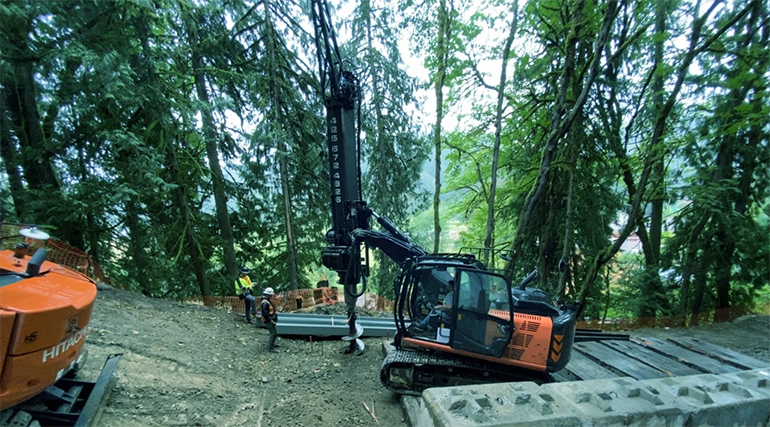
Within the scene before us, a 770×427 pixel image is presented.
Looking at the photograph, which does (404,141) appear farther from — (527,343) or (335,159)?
(527,343)

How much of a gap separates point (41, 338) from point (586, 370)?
6.42m

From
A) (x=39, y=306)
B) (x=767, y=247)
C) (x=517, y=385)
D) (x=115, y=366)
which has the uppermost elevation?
(x=767, y=247)

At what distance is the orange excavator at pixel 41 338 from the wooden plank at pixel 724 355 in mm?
8019

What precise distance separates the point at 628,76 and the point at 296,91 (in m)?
→ 10.1

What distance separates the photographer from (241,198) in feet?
42.5

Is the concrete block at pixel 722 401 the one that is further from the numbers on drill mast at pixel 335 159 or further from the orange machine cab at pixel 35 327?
the numbers on drill mast at pixel 335 159

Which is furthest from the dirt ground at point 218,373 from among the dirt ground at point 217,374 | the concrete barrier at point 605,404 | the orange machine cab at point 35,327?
the concrete barrier at point 605,404

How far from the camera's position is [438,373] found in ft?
17.8

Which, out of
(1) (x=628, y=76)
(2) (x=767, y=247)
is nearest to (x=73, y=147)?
(1) (x=628, y=76)

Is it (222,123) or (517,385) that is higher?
(222,123)

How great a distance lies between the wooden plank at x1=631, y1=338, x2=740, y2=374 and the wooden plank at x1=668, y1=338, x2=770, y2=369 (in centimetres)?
10

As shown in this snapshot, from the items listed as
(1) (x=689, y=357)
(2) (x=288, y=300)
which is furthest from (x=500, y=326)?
(2) (x=288, y=300)

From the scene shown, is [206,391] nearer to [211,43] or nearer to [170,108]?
[170,108]

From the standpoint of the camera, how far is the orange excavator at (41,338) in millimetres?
2664
